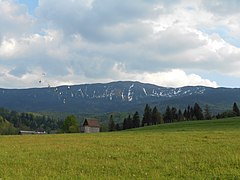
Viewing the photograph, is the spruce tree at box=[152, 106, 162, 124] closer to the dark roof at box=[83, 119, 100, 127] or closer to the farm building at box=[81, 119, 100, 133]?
the farm building at box=[81, 119, 100, 133]

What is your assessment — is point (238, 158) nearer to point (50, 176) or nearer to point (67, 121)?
point (50, 176)

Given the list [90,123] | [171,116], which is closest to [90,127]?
[90,123]

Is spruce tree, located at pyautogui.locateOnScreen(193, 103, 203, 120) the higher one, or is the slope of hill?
spruce tree, located at pyautogui.locateOnScreen(193, 103, 203, 120)

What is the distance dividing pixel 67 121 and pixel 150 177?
12875cm

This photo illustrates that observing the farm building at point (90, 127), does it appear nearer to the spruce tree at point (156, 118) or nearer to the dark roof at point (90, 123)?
the dark roof at point (90, 123)

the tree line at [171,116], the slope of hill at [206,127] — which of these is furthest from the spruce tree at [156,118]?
the slope of hill at [206,127]

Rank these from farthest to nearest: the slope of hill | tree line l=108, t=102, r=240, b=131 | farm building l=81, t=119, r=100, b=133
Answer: farm building l=81, t=119, r=100, b=133, tree line l=108, t=102, r=240, b=131, the slope of hill

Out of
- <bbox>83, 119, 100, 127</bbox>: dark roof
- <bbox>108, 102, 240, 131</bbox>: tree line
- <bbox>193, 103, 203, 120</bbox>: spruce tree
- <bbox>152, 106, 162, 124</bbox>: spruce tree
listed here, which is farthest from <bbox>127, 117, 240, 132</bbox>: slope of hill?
<bbox>83, 119, 100, 127</bbox>: dark roof

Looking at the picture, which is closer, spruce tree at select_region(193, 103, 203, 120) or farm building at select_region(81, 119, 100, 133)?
spruce tree at select_region(193, 103, 203, 120)

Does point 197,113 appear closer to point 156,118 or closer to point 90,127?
point 156,118

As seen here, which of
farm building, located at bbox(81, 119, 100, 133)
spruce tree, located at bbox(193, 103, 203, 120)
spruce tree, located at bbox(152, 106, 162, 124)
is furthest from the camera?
farm building, located at bbox(81, 119, 100, 133)

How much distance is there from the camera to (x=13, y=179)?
15.2m

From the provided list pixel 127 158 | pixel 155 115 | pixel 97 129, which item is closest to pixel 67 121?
pixel 97 129

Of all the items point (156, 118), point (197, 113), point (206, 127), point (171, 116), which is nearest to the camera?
point (206, 127)
